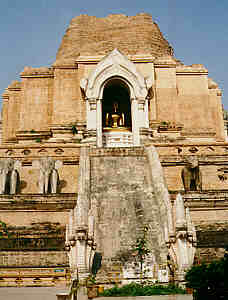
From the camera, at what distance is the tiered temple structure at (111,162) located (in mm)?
13078

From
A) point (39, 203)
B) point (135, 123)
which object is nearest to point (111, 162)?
point (39, 203)

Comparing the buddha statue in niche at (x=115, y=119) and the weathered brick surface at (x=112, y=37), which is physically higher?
the weathered brick surface at (x=112, y=37)

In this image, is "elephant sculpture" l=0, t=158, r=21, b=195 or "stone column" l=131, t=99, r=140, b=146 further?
"stone column" l=131, t=99, r=140, b=146

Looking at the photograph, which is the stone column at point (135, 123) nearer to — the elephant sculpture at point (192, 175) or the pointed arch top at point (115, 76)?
the pointed arch top at point (115, 76)

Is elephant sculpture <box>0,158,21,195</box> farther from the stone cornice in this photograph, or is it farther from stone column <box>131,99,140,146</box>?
stone column <box>131,99,140,146</box>

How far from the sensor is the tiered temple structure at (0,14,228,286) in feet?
42.9

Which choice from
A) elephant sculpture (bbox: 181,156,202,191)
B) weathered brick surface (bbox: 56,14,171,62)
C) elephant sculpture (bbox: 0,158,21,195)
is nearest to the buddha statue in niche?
weathered brick surface (bbox: 56,14,171,62)

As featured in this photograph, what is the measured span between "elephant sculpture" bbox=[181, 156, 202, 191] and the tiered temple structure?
0.15 feet

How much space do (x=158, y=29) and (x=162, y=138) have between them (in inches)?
493

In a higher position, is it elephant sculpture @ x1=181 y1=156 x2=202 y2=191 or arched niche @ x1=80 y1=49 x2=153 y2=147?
arched niche @ x1=80 y1=49 x2=153 y2=147

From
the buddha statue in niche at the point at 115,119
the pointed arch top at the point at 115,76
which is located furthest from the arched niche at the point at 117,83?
the buddha statue in niche at the point at 115,119

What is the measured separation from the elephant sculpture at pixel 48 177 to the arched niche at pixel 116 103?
32.3ft

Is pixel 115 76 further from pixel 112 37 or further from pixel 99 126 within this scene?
pixel 112 37

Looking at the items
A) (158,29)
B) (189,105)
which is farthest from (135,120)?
(158,29)
